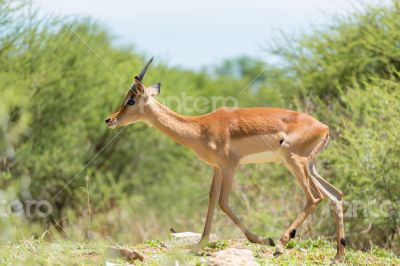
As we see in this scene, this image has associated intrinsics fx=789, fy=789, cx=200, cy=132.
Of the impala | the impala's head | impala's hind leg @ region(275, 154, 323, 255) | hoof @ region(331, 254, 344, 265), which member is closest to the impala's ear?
the impala's head

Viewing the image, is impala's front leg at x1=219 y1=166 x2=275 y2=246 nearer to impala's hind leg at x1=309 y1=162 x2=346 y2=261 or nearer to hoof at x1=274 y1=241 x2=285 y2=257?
hoof at x1=274 y1=241 x2=285 y2=257

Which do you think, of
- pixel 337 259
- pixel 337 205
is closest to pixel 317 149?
pixel 337 205

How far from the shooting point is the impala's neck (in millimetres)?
10391

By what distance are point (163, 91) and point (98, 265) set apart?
21010mm

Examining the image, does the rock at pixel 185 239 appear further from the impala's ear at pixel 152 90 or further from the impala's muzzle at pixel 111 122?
the impala's ear at pixel 152 90

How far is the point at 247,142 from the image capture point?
10.2 m

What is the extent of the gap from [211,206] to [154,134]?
64.9 feet

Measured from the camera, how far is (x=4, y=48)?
21.0m

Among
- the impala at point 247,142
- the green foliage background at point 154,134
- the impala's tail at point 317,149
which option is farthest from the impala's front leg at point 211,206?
the green foliage background at point 154,134

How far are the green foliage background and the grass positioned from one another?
1.88m

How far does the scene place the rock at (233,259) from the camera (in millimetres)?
8289

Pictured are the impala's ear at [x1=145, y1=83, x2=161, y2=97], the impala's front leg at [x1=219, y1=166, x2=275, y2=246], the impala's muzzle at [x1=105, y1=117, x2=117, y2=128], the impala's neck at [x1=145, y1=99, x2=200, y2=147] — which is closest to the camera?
the impala's front leg at [x1=219, y1=166, x2=275, y2=246]

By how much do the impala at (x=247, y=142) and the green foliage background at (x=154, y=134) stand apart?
2785mm

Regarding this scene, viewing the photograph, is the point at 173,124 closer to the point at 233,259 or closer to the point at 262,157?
the point at 262,157
